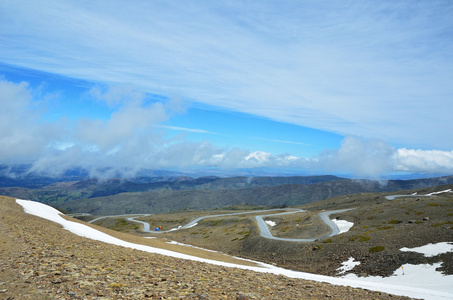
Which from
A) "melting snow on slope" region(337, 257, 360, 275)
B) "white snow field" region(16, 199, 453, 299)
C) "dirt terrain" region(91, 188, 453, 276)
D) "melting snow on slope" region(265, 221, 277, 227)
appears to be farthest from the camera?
"melting snow on slope" region(265, 221, 277, 227)

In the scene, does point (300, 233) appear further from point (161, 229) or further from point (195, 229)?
point (161, 229)

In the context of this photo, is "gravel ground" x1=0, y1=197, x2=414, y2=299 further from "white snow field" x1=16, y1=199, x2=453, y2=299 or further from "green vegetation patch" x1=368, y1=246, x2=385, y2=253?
"green vegetation patch" x1=368, y1=246, x2=385, y2=253

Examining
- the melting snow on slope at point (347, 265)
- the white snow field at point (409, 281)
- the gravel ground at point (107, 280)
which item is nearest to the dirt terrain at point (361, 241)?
the melting snow on slope at point (347, 265)

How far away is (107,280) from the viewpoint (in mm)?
16234

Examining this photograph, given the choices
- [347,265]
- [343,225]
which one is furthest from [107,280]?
[343,225]

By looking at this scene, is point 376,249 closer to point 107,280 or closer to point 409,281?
point 409,281

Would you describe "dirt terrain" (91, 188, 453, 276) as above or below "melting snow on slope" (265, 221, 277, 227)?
above

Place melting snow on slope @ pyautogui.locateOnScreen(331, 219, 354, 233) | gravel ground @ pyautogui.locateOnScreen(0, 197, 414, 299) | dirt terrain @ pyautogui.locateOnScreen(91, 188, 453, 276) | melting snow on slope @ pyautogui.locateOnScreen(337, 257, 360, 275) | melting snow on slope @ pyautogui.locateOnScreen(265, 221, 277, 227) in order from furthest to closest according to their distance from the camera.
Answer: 1. melting snow on slope @ pyautogui.locateOnScreen(265, 221, 277, 227)
2. melting snow on slope @ pyautogui.locateOnScreen(331, 219, 354, 233)
3. melting snow on slope @ pyautogui.locateOnScreen(337, 257, 360, 275)
4. dirt terrain @ pyautogui.locateOnScreen(91, 188, 453, 276)
5. gravel ground @ pyautogui.locateOnScreen(0, 197, 414, 299)

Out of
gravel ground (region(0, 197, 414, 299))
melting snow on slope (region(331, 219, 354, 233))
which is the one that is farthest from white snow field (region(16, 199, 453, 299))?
melting snow on slope (region(331, 219, 354, 233))

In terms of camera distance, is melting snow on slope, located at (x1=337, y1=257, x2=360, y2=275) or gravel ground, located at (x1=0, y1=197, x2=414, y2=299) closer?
gravel ground, located at (x1=0, y1=197, x2=414, y2=299)

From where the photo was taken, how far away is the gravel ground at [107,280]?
14.2 meters

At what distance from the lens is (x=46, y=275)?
1559 centimetres

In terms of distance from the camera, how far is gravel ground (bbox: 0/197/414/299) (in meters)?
14.2

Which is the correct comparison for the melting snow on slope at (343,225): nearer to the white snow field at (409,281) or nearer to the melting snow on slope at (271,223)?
the melting snow on slope at (271,223)
